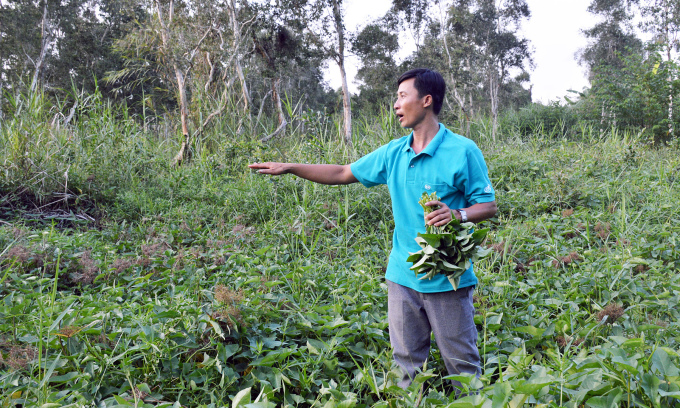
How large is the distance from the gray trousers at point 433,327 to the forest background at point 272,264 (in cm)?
12

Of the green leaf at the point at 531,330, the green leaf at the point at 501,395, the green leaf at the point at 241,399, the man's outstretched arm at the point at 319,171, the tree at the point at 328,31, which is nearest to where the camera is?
the green leaf at the point at 501,395

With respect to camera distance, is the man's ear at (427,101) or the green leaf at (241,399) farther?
the man's ear at (427,101)

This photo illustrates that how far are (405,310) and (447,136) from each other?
2.87ft

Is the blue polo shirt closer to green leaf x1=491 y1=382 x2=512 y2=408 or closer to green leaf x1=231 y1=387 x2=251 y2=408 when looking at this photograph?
green leaf x1=491 y1=382 x2=512 y2=408

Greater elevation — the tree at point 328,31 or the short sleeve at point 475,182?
the tree at point 328,31

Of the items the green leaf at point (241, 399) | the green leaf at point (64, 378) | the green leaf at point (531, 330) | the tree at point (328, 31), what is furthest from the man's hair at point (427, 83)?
the tree at point (328, 31)

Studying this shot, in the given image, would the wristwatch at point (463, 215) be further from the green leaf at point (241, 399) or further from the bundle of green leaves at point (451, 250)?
the green leaf at point (241, 399)

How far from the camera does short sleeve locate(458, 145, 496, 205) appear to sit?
A: 6.60 feet

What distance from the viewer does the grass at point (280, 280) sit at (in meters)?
1.83

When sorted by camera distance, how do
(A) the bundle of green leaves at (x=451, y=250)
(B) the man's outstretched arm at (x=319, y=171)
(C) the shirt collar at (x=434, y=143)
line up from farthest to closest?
(B) the man's outstretched arm at (x=319, y=171)
(C) the shirt collar at (x=434, y=143)
(A) the bundle of green leaves at (x=451, y=250)

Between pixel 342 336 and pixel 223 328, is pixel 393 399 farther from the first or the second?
pixel 223 328

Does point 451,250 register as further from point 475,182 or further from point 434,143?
point 434,143

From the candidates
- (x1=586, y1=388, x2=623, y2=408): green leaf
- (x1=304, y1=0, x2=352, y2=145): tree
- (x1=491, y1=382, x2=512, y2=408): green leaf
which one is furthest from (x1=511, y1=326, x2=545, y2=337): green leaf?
(x1=304, y1=0, x2=352, y2=145): tree

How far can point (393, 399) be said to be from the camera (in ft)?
5.81
